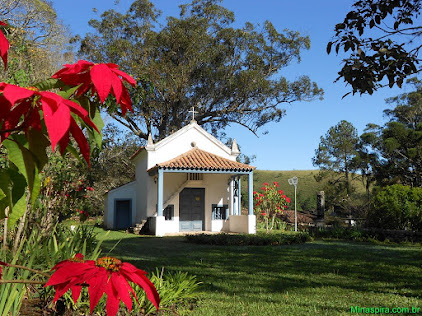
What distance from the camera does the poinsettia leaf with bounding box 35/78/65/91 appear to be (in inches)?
41.2

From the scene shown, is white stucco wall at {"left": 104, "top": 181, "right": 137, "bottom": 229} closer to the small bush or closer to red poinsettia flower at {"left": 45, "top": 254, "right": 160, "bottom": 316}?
the small bush

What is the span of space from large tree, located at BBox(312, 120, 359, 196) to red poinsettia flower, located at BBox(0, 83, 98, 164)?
31362 mm

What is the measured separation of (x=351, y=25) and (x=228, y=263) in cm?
541

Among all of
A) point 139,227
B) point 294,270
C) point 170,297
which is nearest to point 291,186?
point 139,227

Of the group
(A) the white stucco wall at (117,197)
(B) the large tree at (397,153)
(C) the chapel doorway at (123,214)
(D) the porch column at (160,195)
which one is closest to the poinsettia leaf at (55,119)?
(D) the porch column at (160,195)

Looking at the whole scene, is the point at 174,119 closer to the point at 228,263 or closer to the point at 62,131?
the point at 228,263

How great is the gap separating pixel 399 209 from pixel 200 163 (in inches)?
340

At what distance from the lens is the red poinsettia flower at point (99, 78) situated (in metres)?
0.97

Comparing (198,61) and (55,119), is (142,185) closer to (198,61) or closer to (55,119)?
(198,61)

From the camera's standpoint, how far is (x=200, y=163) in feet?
56.9

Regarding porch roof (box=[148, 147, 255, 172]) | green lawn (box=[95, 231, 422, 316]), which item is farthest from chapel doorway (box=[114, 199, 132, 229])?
green lawn (box=[95, 231, 422, 316])

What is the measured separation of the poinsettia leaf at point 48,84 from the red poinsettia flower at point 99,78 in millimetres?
17

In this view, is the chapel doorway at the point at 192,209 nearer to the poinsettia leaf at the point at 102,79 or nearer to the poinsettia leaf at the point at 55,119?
the poinsettia leaf at the point at 102,79

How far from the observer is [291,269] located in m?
7.52
